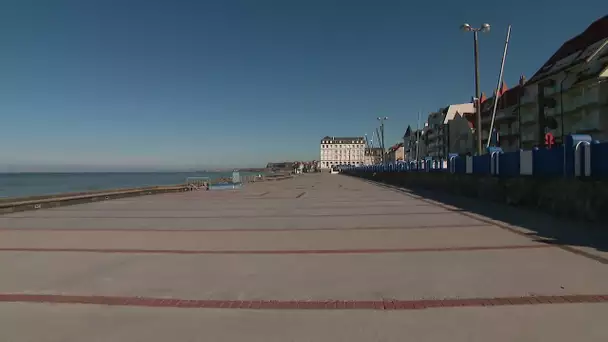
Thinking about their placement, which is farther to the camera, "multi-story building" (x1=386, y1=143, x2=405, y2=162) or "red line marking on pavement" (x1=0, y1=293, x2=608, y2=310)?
"multi-story building" (x1=386, y1=143, x2=405, y2=162)

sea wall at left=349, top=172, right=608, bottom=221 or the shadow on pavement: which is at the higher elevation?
sea wall at left=349, top=172, right=608, bottom=221

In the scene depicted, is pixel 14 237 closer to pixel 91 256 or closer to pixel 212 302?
pixel 91 256

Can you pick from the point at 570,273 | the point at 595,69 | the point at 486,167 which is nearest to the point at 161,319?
the point at 570,273

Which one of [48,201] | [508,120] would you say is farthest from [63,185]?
[508,120]

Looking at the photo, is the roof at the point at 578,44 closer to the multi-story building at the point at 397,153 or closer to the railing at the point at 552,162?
the railing at the point at 552,162

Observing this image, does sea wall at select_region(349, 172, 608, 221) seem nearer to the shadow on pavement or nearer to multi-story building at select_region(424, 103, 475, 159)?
the shadow on pavement

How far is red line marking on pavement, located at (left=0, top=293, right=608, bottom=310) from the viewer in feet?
14.3

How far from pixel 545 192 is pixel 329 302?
9.92 metres

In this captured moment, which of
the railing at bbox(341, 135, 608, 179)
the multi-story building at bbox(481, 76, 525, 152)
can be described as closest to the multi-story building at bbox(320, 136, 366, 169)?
the multi-story building at bbox(481, 76, 525, 152)

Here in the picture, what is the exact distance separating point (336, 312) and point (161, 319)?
68.3 inches

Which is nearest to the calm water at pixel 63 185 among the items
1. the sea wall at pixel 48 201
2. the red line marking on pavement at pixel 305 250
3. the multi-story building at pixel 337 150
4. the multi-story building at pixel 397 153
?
the sea wall at pixel 48 201

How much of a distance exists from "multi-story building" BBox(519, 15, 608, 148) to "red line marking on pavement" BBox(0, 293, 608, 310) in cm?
4561

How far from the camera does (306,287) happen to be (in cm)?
512

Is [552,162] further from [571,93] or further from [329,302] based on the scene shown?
[571,93]
